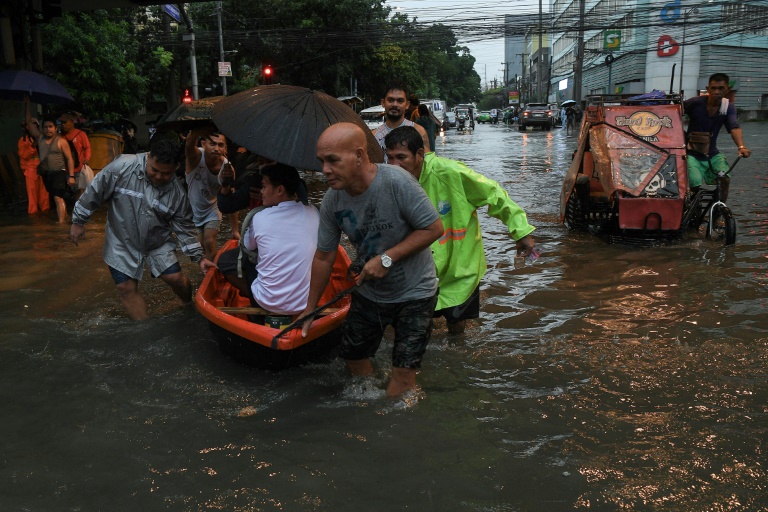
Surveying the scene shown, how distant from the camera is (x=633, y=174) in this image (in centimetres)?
776

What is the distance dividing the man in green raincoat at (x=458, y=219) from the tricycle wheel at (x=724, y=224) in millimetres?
4239

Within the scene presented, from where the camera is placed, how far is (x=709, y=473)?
10.5 ft

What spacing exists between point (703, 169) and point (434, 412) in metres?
5.68

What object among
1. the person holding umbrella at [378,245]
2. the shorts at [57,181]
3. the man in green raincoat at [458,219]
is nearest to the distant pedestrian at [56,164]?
the shorts at [57,181]

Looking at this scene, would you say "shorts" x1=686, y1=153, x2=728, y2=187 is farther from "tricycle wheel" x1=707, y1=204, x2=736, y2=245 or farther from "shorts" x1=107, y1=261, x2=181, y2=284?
"shorts" x1=107, y1=261, x2=181, y2=284

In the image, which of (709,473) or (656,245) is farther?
(656,245)

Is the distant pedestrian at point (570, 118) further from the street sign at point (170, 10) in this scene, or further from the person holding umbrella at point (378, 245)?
the person holding umbrella at point (378, 245)

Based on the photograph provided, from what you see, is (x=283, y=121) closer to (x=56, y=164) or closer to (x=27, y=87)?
(x=56, y=164)

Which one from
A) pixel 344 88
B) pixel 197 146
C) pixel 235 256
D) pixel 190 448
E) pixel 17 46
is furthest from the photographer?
pixel 344 88

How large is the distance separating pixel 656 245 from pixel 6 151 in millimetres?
11927

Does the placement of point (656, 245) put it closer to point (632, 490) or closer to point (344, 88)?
point (632, 490)

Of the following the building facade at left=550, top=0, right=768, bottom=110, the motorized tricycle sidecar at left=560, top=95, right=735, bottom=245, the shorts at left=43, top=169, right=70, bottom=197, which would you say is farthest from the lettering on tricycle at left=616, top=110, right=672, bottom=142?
the building facade at left=550, top=0, right=768, bottom=110

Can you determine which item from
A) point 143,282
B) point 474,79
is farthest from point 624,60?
point 474,79

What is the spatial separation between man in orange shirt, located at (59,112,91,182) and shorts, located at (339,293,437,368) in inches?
336
